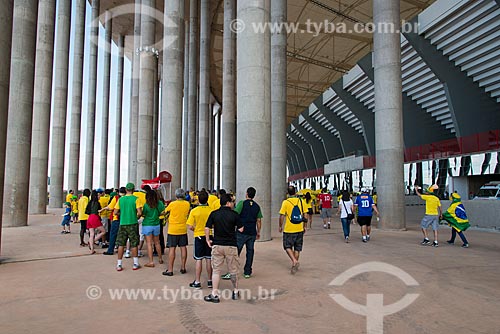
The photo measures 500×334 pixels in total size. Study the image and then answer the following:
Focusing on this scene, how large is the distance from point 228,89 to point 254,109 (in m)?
16.3

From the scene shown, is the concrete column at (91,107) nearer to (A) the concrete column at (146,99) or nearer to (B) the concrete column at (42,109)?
(B) the concrete column at (42,109)

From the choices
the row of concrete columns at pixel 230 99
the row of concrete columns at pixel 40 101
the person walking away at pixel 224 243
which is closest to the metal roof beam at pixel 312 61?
the row of concrete columns at pixel 230 99

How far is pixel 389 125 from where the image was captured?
14453 millimetres

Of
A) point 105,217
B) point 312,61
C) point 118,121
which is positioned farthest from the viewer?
point 312,61

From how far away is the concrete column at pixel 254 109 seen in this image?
34.6 ft

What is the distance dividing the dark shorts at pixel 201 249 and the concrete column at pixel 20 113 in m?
12.7

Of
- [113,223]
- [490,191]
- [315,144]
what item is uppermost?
[315,144]

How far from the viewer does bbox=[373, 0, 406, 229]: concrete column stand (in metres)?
14.2

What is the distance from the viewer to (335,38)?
139 feet

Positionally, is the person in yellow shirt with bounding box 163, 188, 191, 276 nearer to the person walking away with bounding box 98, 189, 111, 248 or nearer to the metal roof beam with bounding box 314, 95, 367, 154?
the person walking away with bounding box 98, 189, 111, 248

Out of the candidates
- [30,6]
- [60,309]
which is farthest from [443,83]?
[60,309]

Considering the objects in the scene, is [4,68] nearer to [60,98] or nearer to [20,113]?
[20,113]

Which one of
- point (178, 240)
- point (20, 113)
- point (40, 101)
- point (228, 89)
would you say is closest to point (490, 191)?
point (228, 89)

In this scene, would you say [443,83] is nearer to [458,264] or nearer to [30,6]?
[458,264]
